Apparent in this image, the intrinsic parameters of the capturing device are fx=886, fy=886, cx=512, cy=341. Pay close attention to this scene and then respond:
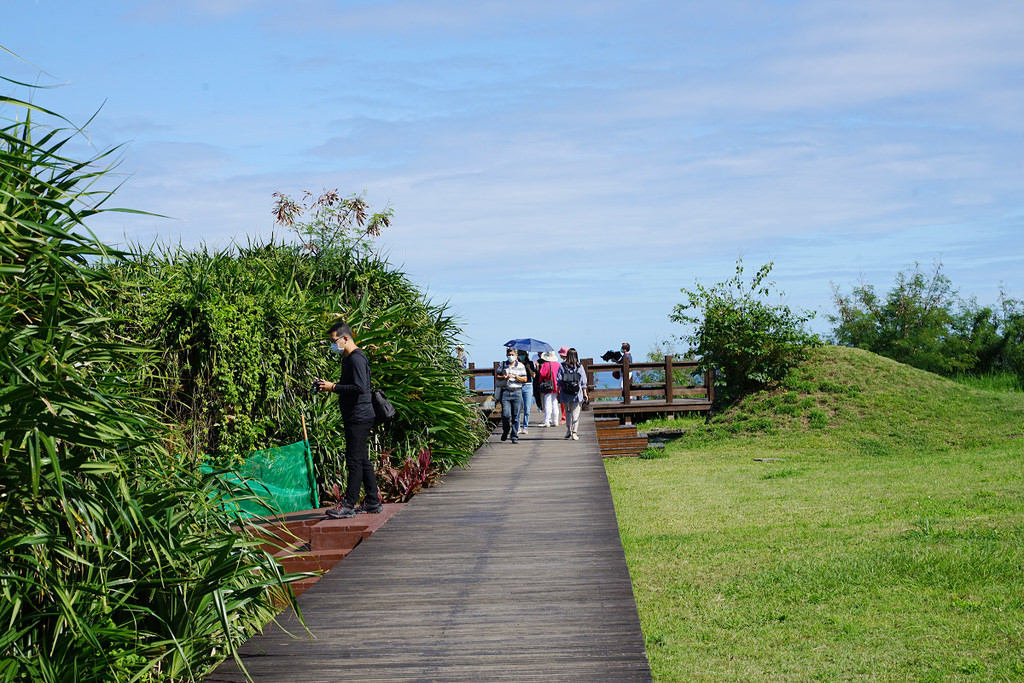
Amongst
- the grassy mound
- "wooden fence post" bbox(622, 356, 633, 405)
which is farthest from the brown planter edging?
"wooden fence post" bbox(622, 356, 633, 405)

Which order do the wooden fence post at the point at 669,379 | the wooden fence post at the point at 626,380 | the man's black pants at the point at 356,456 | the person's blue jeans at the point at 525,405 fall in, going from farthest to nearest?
the wooden fence post at the point at 626,380 → the wooden fence post at the point at 669,379 → the person's blue jeans at the point at 525,405 → the man's black pants at the point at 356,456

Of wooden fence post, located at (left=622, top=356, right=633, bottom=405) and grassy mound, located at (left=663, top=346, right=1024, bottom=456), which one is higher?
wooden fence post, located at (left=622, top=356, right=633, bottom=405)

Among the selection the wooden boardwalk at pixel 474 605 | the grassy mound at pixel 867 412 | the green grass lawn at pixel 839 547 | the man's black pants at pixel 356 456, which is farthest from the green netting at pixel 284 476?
the grassy mound at pixel 867 412

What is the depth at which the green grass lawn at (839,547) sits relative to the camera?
6.19m

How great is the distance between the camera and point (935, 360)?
29.0 meters

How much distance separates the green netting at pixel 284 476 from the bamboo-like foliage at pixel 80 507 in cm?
375

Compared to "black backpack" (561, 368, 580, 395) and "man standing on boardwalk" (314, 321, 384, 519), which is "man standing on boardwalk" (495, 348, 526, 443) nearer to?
"black backpack" (561, 368, 580, 395)

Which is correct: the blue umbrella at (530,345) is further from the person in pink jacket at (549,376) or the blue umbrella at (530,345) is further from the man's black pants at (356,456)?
the man's black pants at (356,456)

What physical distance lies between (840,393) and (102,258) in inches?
763

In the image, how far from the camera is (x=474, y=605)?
570 cm

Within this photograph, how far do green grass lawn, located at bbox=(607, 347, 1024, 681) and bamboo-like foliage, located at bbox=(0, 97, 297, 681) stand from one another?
3015 mm

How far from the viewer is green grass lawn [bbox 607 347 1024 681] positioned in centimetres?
619

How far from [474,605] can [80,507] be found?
2.42 metres

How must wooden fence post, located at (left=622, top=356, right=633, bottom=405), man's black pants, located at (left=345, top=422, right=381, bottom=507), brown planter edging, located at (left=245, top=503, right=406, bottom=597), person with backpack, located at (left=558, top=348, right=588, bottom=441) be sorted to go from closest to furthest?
brown planter edging, located at (left=245, top=503, right=406, bottom=597) → man's black pants, located at (left=345, top=422, right=381, bottom=507) → person with backpack, located at (left=558, top=348, right=588, bottom=441) → wooden fence post, located at (left=622, top=356, right=633, bottom=405)
